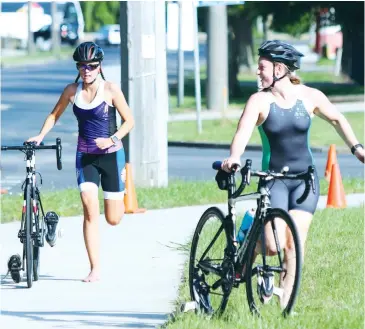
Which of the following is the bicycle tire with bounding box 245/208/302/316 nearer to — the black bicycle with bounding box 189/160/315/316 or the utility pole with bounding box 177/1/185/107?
the black bicycle with bounding box 189/160/315/316

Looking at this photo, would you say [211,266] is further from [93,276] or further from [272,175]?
[93,276]

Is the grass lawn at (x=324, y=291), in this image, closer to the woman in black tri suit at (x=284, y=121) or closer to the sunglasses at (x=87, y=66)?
the woman in black tri suit at (x=284, y=121)

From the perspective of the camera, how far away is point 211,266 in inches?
326

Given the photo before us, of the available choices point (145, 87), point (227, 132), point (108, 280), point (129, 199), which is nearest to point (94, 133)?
point (108, 280)

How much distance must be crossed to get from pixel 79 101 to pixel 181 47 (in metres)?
18.3

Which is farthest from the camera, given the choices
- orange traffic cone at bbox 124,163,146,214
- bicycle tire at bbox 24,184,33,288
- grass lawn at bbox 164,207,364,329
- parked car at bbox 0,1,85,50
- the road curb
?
parked car at bbox 0,1,85,50

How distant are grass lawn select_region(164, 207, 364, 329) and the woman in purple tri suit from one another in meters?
0.85

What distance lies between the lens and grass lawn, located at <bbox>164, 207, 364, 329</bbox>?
25.2ft

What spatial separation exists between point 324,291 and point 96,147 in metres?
2.11

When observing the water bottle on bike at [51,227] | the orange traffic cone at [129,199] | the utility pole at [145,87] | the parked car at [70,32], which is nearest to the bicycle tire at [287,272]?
the water bottle on bike at [51,227]

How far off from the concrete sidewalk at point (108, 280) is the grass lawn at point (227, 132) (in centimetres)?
1259

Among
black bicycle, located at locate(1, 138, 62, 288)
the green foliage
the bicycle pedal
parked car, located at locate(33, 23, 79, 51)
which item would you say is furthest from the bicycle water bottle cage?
the green foliage

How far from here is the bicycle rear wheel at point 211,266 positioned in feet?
26.4

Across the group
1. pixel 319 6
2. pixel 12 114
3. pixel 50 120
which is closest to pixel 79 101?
pixel 50 120
